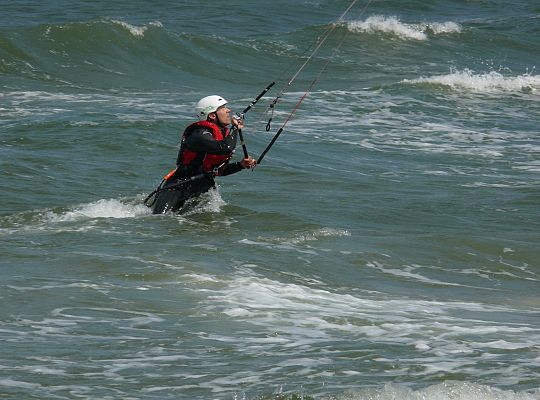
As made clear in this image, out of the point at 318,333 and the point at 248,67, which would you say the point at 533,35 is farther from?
the point at 318,333

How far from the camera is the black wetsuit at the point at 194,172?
11039 mm

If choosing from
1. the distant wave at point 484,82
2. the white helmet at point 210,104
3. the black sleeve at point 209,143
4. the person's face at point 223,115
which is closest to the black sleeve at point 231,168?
the black sleeve at point 209,143

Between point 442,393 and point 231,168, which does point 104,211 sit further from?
point 442,393

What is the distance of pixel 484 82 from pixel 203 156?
48.4ft

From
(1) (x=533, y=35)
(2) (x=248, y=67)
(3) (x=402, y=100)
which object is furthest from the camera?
(1) (x=533, y=35)

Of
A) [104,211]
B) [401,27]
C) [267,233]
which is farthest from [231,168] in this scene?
[401,27]

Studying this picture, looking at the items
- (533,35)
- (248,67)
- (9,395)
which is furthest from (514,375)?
(533,35)

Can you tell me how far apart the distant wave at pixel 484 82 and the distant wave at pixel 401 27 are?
6505mm

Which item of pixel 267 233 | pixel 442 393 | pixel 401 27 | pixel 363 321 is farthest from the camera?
pixel 401 27

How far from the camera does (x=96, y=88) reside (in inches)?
856

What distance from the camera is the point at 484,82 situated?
81.9ft

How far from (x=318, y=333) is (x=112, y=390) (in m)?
1.71

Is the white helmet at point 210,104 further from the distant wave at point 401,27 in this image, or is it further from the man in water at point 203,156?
the distant wave at point 401,27

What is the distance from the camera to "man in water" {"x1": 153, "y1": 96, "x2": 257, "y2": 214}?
11.1m
